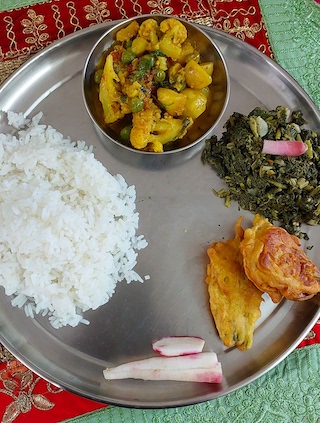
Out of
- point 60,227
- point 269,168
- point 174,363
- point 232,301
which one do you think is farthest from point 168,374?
point 269,168

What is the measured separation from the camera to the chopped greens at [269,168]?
8.90 feet

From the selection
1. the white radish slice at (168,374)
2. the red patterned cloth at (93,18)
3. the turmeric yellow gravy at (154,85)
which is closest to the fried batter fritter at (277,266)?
the white radish slice at (168,374)

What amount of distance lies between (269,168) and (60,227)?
117 cm

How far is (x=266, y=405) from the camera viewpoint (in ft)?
9.15

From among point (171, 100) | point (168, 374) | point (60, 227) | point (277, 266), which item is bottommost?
point (168, 374)

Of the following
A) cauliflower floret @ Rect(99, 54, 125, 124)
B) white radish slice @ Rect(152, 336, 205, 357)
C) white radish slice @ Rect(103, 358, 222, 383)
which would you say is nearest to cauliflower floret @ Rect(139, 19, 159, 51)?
cauliflower floret @ Rect(99, 54, 125, 124)

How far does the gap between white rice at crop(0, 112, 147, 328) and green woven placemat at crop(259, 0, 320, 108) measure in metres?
1.38

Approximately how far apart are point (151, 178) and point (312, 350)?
53.9 inches

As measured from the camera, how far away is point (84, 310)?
2709mm

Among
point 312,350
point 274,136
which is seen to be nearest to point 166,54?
point 274,136

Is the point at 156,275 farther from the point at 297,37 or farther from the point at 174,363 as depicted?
the point at 297,37

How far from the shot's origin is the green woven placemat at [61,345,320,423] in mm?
2719

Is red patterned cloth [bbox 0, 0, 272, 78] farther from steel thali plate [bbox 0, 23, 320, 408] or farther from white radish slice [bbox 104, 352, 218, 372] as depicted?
white radish slice [bbox 104, 352, 218, 372]

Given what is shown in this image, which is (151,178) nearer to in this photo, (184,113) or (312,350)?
(184,113)
